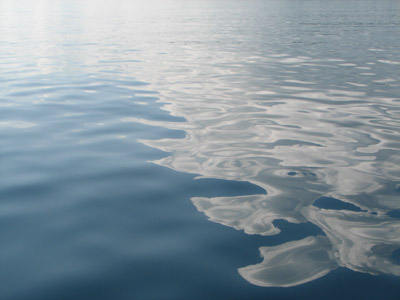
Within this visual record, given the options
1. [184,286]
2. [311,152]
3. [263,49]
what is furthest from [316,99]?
[263,49]

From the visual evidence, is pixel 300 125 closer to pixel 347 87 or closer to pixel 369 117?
pixel 369 117

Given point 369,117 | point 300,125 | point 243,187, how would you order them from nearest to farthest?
point 243,187 → point 300,125 → point 369,117

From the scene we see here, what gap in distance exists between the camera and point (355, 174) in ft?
20.3

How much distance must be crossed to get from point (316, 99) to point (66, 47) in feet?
56.4

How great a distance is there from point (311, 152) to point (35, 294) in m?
4.95

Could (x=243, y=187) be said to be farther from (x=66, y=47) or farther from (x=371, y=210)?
(x=66, y=47)

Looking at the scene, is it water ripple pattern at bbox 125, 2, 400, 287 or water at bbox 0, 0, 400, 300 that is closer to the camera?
water at bbox 0, 0, 400, 300

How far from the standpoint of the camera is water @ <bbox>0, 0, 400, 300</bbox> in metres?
3.70

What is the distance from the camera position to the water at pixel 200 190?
370 centimetres

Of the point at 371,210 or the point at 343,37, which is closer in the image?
the point at 371,210

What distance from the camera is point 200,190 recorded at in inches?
222

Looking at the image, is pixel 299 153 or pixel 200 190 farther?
pixel 299 153

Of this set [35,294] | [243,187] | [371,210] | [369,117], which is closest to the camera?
[35,294]

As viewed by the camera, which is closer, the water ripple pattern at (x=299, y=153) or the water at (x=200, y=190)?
the water at (x=200, y=190)
